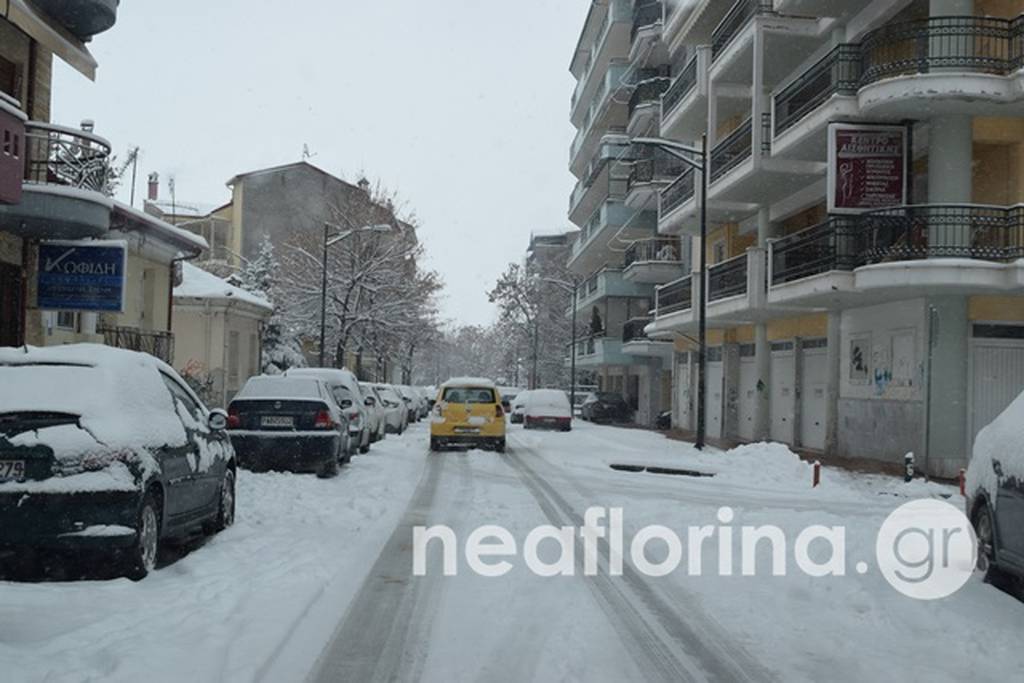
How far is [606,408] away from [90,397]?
43485 millimetres

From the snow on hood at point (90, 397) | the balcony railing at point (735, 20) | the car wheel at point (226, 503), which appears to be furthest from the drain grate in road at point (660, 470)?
the balcony railing at point (735, 20)

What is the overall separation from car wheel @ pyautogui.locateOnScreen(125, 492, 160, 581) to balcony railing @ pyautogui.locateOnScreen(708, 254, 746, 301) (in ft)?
75.3

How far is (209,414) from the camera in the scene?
409 inches

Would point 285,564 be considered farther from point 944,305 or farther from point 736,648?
point 944,305

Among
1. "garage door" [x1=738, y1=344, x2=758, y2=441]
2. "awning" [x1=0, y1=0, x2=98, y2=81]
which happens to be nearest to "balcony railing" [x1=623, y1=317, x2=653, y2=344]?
"garage door" [x1=738, y1=344, x2=758, y2=441]

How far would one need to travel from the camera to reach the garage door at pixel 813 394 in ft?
88.5

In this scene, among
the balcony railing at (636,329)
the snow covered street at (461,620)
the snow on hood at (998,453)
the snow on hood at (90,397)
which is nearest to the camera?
the snow covered street at (461,620)

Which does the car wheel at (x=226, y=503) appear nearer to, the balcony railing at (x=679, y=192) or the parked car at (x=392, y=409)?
the parked car at (x=392, y=409)

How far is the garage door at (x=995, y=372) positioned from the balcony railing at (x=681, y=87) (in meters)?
16.6

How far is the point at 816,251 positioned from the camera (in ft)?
78.6

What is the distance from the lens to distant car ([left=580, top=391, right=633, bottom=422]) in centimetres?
5053

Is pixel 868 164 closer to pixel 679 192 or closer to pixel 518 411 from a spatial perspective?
pixel 679 192

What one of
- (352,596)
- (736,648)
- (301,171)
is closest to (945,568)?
(736,648)

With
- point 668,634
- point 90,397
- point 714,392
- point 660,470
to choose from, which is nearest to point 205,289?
point 714,392
